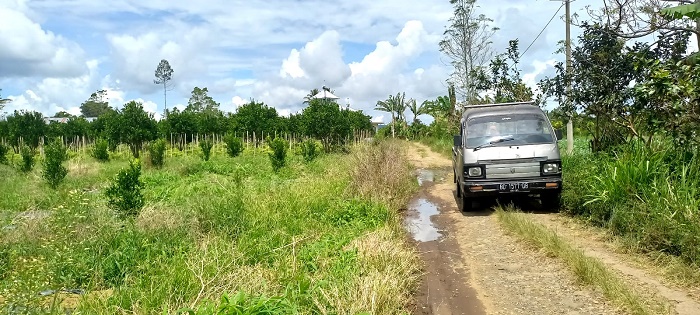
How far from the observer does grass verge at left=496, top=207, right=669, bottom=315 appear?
431 cm

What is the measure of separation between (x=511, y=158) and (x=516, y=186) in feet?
1.58

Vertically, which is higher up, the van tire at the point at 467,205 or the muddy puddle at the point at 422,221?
the van tire at the point at 467,205

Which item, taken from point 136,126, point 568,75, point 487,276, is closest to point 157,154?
point 136,126

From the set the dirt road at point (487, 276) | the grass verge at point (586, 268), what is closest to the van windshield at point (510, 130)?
the dirt road at point (487, 276)

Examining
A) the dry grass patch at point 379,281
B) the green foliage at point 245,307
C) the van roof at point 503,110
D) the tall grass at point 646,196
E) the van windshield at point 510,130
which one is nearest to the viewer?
the green foliage at point 245,307

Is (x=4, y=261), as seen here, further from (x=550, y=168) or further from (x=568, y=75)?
(x=568, y=75)

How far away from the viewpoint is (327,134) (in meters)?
27.6

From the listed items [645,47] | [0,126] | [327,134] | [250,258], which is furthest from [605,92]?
[0,126]

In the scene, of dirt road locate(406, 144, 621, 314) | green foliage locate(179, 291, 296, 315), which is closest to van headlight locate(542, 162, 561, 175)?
dirt road locate(406, 144, 621, 314)

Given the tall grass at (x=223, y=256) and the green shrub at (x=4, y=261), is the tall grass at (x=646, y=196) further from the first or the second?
the green shrub at (x=4, y=261)

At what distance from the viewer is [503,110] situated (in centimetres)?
970

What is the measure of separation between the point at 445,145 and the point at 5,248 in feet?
81.5

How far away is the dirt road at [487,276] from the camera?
4695 millimetres

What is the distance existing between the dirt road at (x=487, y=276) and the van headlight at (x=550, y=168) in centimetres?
119
